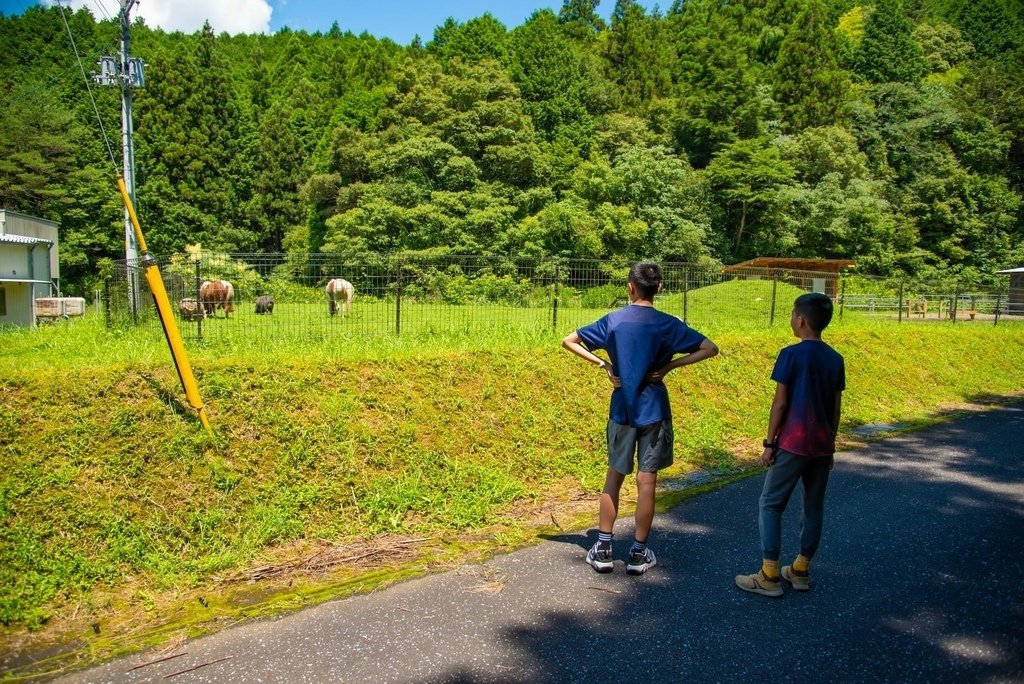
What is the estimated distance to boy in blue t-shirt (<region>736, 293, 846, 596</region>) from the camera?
356 centimetres

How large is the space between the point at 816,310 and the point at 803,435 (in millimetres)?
677

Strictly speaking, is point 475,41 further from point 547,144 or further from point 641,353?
point 641,353

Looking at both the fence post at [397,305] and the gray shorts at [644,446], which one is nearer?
the gray shorts at [644,446]

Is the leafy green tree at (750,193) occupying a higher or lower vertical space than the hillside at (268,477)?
higher

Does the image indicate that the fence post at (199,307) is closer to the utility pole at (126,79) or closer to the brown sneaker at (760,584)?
the brown sneaker at (760,584)

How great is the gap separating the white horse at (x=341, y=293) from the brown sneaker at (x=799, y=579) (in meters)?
6.44

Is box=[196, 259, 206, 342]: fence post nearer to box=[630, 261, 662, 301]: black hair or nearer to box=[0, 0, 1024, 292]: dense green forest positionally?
box=[630, 261, 662, 301]: black hair

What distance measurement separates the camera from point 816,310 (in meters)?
3.60

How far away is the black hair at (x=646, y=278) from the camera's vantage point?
3947 mm

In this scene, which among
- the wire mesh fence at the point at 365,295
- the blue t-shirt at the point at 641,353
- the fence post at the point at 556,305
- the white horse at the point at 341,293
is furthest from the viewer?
the fence post at the point at 556,305

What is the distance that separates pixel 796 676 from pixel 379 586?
7.08 ft

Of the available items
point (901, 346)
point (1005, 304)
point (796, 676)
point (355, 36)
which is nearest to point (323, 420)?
point (796, 676)

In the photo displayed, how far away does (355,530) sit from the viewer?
4484mm

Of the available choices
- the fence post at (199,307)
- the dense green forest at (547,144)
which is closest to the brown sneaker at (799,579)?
the fence post at (199,307)
